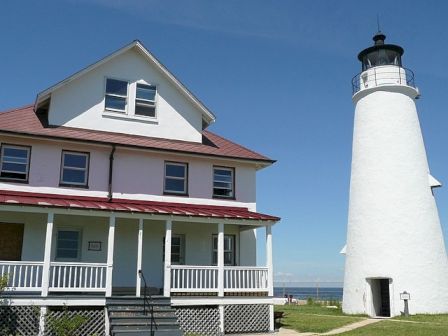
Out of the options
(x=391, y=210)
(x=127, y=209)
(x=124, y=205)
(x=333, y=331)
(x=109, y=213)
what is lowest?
(x=333, y=331)

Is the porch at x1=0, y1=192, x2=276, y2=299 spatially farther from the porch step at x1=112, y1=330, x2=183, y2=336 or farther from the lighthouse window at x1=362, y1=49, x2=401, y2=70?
the lighthouse window at x1=362, y1=49, x2=401, y2=70

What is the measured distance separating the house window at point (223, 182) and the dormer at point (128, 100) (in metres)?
1.59

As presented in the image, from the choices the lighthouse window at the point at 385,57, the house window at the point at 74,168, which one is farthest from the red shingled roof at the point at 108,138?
the lighthouse window at the point at 385,57

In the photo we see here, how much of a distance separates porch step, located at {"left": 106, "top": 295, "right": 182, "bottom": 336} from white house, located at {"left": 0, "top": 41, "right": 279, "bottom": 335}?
0.10 ft

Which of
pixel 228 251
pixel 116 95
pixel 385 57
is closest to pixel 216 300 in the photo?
pixel 228 251

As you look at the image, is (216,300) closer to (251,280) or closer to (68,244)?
(251,280)

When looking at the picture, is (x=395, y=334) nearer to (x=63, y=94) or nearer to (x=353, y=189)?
(x=353, y=189)

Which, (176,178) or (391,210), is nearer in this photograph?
(176,178)

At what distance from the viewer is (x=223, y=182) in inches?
786

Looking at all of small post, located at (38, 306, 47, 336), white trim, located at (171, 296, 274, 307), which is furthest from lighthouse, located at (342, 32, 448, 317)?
small post, located at (38, 306, 47, 336)

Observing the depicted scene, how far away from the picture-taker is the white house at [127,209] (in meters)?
14.8

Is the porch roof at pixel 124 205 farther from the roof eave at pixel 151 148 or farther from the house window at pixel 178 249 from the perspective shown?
Answer: the roof eave at pixel 151 148

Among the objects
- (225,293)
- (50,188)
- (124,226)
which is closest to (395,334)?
(225,293)

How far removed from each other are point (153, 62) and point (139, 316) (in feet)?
32.4
